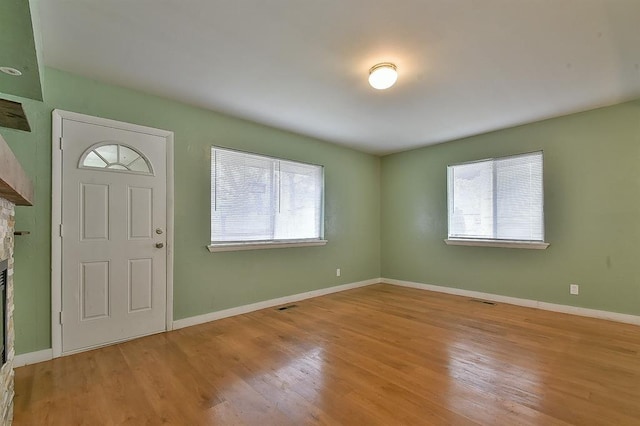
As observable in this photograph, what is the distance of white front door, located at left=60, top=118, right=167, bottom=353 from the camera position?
271 cm

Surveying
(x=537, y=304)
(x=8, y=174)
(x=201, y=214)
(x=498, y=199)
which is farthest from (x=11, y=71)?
(x=537, y=304)

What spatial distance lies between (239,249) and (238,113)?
172 centimetres

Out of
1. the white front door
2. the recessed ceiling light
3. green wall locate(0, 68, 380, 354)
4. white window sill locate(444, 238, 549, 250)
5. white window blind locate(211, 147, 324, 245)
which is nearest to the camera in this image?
the recessed ceiling light

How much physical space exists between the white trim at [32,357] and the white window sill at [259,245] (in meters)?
1.63

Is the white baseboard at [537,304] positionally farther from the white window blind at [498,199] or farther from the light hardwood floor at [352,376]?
the white window blind at [498,199]

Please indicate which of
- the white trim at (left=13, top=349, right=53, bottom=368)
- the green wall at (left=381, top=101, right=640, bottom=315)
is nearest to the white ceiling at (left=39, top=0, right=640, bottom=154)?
the green wall at (left=381, top=101, right=640, bottom=315)

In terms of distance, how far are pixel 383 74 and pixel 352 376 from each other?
8.13ft

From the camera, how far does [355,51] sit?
95.7 inches

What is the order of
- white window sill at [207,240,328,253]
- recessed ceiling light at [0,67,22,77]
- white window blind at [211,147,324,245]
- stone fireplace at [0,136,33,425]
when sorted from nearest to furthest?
stone fireplace at [0,136,33,425]
recessed ceiling light at [0,67,22,77]
white window sill at [207,240,328,253]
white window blind at [211,147,324,245]

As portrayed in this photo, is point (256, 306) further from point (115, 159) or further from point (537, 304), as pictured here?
point (537, 304)

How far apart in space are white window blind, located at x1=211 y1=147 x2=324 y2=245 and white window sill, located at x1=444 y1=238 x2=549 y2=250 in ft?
7.23

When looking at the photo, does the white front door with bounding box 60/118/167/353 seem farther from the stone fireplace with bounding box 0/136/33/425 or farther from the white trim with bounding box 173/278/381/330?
the stone fireplace with bounding box 0/136/33/425

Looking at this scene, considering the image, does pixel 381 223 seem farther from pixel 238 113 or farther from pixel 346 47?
pixel 346 47

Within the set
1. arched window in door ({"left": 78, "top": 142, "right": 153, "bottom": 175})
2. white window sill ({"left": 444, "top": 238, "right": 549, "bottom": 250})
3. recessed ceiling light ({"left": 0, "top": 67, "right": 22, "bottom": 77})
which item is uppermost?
recessed ceiling light ({"left": 0, "top": 67, "right": 22, "bottom": 77})
